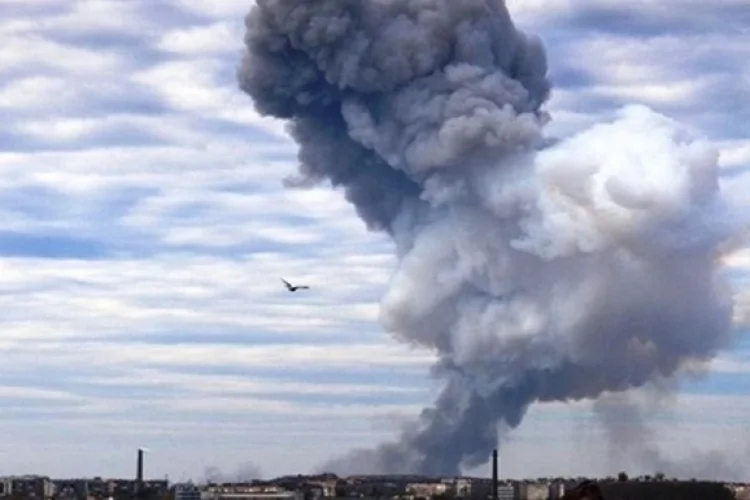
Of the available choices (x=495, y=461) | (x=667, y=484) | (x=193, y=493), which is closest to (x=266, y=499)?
(x=193, y=493)

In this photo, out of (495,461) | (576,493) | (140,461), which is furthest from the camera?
(140,461)

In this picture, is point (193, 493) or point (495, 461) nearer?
point (495, 461)

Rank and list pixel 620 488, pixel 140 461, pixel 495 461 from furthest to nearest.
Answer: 1. pixel 140 461
2. pixel 495 461
3. pixel 620 488

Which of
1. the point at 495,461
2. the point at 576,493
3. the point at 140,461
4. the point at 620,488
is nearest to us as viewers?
the point at 576,493

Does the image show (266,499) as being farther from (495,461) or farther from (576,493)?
(576,493)

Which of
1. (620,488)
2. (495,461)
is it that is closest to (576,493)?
(620,488)

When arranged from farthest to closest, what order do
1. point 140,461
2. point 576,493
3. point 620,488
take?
point 140,461, point 620,488, point 576,493

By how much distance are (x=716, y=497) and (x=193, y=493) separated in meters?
88.1

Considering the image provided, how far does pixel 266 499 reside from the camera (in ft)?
655

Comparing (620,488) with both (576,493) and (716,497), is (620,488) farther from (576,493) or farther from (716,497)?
(576,493)

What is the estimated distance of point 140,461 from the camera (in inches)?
7717

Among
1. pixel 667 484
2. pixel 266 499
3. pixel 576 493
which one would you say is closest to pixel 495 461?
pixel 667 484

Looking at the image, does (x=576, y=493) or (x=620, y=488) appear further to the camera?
(x=620, y=488)

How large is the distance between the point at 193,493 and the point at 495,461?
204ft
